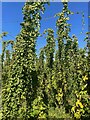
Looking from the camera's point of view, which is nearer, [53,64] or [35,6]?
[35,6]

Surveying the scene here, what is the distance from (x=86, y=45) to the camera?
2045 cm

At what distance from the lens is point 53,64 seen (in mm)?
46219

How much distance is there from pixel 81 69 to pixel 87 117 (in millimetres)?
3983

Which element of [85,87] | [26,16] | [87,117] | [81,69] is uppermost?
[26,16]

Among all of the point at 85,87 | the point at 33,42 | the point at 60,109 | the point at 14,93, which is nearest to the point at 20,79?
the point at 14,93

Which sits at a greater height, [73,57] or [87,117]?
[73,57]

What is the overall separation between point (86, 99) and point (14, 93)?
7.17 m

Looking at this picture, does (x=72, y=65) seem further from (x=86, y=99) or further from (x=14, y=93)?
(x=14, y=93)

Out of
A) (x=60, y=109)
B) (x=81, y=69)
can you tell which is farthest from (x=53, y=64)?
(x=81, y=69)

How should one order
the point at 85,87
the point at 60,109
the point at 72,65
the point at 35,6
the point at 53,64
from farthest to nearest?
the point at 53,64, the point at 60,109, the point at 72,65, the point at 85,87, the point at 35,6

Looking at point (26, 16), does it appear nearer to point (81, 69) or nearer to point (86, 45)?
point (86, 45)

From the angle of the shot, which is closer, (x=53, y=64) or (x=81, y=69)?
(x=81, y=69)

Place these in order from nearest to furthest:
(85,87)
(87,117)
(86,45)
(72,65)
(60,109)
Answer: (86,45)
(85,87)
(87,117)
(72,65)
(60,109)

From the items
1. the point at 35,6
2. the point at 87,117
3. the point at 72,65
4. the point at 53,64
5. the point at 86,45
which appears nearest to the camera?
the point at 35,6
